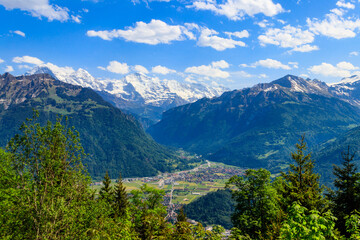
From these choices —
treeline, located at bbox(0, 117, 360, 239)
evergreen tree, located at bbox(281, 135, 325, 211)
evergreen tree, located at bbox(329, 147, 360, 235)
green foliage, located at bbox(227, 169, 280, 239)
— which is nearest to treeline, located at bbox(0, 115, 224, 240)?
treeline, located at bbox(0, 117, 360, 239)

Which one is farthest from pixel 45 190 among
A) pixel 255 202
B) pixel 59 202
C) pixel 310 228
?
pixel 255 202

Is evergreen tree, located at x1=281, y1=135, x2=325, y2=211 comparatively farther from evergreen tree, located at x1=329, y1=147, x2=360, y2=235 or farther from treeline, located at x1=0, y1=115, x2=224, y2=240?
treeline, located at x1=0, y1=115, x2=224, y2=240

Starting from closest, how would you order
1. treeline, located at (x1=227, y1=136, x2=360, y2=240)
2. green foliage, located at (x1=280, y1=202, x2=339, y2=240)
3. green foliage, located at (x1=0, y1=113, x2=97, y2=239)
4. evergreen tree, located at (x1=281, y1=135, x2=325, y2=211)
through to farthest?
green foliage, located at (x1=280, y1=202, x2=339, y2=240) < treeline, located at (x1=227, y1=136, x2=360, y2=240) < green foliage, located at (x1=0, y1=113, x2=97, y2=239) < evergreen tree, located at (x1=281, y1=135, x2=325, y2=211)

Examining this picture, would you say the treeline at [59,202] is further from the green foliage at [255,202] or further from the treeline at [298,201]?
the green foliage at [255,202]

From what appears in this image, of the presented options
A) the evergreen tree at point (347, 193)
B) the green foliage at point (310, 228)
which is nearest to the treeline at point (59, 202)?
the green foliage at point (310, 228)

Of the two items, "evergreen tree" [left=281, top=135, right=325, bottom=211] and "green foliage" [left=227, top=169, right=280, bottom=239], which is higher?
"evergreen tree" [left=281, top=135, right=325, bottom=211]

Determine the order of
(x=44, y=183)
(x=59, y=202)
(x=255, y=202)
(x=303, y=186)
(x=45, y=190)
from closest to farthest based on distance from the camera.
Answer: (x=59, y=202) < (x=45, y=190) < (x=44, y=183) < (x=303, y=186) < (x=255, y=202)

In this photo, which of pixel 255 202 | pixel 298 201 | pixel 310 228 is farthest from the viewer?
pixel 255 202

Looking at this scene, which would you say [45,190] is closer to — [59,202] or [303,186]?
[59,202]
